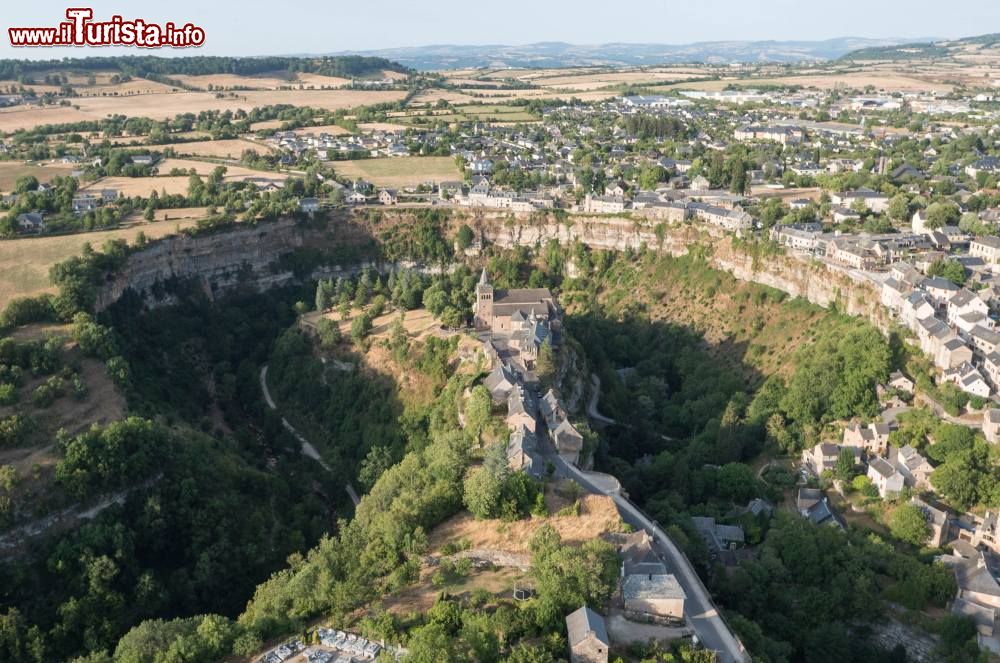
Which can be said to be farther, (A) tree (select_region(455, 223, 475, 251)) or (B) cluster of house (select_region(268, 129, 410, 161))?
(B) cluster of house (select_region(268, 129, 410, 161))

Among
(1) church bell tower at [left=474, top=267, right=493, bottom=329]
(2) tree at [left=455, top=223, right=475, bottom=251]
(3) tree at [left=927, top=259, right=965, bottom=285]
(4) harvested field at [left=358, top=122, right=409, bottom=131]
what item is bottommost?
(1) church bell tower at [left=474, top=267, right=493, bottom=329]

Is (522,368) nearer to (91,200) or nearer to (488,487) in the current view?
(488,487)

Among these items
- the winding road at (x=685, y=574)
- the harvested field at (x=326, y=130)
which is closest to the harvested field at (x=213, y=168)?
the harvested field at (x=326, y=130)

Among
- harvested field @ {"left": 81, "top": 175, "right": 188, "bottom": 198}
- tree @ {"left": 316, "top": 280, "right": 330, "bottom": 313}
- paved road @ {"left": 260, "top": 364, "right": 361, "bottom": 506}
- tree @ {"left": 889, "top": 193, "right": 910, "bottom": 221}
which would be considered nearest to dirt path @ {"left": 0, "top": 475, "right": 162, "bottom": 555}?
paved road @ {"left": 260, "top": 364, "right": 361, "bottom": 506}

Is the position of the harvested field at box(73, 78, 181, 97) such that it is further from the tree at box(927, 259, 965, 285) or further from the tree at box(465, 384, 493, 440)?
the tree at box(927, 259, 965, 285)

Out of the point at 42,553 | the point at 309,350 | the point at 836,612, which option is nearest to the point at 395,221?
the point at 309,350

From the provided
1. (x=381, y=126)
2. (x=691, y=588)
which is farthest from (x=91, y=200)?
(x=691, y=588)

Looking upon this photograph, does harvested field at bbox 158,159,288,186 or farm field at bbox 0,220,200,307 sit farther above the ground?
harvested field at bbox 158,159,288,186

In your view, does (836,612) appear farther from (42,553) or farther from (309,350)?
(309,350)
